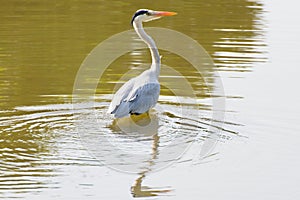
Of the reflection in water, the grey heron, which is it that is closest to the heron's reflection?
the reflection in water

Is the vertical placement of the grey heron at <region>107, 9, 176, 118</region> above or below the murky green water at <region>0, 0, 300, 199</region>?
above

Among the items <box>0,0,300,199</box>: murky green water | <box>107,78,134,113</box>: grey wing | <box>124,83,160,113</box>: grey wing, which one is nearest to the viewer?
<box>0,0,300,199</box>: murky green water

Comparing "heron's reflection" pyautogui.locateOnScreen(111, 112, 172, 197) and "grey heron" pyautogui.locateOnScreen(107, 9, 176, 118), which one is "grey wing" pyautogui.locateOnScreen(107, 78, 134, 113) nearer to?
"grey heron" pyautogui.locateOnScreen(107, 9, 176, 118)

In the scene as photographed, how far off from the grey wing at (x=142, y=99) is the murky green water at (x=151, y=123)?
0.20 m

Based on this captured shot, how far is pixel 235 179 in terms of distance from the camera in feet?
27.5

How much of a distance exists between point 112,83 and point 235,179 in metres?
4.48

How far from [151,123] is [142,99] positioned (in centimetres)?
33

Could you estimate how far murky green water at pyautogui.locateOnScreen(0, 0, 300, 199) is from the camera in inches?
324

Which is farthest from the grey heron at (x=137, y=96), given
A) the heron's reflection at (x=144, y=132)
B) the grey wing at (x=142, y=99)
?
the heron's reflection at (x=144, y=132)

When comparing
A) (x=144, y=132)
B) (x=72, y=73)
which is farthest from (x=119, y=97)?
(x=72, y=73)

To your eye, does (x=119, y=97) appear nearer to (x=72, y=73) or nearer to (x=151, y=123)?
(x=151, y=123)

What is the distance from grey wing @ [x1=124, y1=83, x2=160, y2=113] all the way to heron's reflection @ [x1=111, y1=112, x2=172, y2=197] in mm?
178

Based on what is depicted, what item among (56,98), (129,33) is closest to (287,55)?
(129,33)

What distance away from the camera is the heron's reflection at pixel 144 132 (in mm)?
8070
